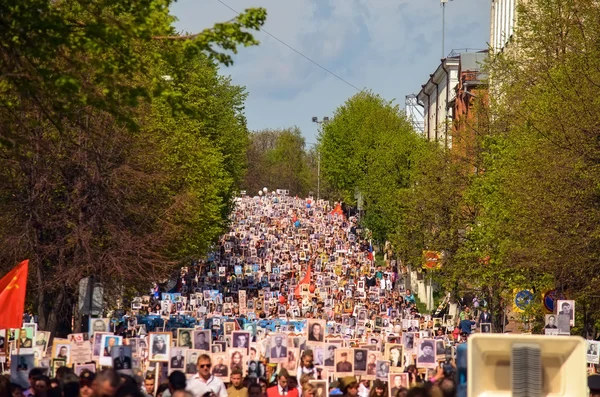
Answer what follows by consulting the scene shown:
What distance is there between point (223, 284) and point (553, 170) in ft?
133

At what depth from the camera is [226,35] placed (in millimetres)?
16688

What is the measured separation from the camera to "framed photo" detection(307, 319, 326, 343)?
79.0 feet

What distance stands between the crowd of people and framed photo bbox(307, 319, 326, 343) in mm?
16

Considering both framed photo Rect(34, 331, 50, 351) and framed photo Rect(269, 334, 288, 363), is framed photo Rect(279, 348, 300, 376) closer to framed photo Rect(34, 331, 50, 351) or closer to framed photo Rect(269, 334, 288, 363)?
framed photo Rect(269, 334, 288, 363)

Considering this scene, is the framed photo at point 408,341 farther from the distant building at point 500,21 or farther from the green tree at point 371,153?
the green tree at point 371,153

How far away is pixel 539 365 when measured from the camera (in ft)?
33.2

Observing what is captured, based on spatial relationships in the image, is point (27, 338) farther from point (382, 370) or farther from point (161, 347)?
point (382, 370)

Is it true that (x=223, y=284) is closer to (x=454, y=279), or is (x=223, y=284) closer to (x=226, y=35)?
(x=454, y=279)

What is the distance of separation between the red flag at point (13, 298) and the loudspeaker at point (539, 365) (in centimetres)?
1293

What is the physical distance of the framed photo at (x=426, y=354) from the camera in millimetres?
24438

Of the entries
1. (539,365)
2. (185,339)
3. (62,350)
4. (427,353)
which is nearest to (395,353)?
(427,353)

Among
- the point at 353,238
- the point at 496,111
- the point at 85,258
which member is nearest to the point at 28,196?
the point at 85,258

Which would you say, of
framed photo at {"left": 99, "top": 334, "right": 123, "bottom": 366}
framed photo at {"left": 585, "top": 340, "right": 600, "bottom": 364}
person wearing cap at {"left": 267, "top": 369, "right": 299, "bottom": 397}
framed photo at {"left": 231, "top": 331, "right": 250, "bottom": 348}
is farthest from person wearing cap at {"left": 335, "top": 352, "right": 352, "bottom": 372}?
framed photo at {"left": 585, "top": 340, "right": 600, "bottom": 364}

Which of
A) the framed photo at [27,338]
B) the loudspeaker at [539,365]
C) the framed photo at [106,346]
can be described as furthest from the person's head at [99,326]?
the loudspeaker at [539,365]
